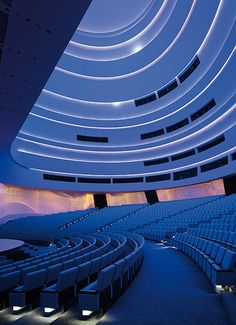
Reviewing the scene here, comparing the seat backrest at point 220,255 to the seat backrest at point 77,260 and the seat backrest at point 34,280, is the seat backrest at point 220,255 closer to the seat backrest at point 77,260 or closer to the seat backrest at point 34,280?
the seat backrest at point 77,260

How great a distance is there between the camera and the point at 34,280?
167 inches

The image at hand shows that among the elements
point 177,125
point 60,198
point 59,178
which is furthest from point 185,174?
point 60,198

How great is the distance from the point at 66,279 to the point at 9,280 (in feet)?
3.95

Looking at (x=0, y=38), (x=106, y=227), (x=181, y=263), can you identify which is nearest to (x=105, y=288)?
(x=181, y=263)

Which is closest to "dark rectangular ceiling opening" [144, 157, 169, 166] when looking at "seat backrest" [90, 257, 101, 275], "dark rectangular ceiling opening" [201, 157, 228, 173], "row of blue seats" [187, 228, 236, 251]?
"dark rectangular ceiling opening" [201, 157, 228, 173]

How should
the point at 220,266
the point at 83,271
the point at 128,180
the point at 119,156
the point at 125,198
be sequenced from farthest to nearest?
the point at 125,198 < the point at 119,156 < the point at 128,180 < the point at 220,266 < the point at 83,271

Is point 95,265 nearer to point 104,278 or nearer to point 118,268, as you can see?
point 118,268

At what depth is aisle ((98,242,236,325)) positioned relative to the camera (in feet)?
10.8

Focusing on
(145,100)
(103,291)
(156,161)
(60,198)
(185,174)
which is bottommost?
(103,291)

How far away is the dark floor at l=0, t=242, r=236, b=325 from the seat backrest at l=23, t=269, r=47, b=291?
1.19ft

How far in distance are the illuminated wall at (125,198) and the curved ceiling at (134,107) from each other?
9.27 ft

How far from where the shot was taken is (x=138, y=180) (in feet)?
96.3

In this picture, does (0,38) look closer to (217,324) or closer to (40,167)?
(217,324)

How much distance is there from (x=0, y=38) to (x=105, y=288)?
535 cm
